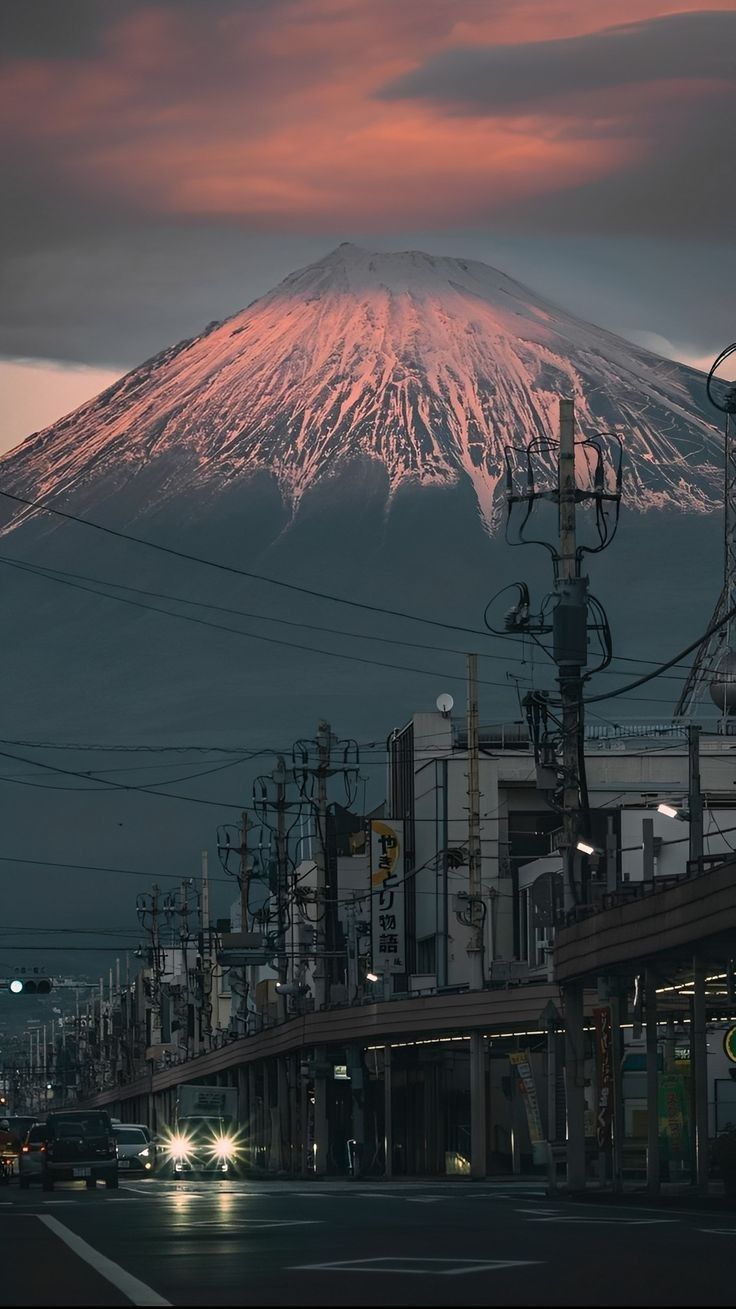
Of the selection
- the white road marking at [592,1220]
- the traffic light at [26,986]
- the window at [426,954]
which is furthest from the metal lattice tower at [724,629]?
the white road marking at [592,1220]

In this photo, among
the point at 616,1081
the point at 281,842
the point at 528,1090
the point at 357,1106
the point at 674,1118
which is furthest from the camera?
the point at 281,842

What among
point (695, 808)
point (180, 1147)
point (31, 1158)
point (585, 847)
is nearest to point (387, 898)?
point (180, 1147)

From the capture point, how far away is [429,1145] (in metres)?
75.8

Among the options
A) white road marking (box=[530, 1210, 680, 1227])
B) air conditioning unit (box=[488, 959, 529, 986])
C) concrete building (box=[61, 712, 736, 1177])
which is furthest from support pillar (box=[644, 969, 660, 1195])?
air conditioning unit (box=[488, 959, 529, 986])

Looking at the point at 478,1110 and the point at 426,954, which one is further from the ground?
the point at 426,954

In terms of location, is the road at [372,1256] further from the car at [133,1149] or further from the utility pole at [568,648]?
the car at [133,1149]

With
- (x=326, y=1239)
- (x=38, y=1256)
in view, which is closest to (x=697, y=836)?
(x=326, y=1239)

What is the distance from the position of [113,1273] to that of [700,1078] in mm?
19271

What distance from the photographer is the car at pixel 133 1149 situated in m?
62.8

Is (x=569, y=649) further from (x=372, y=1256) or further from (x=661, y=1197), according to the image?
(x=372, y=1256)

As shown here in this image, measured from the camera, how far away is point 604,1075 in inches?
1599

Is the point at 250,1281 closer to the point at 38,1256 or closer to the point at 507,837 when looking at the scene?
the point at 38,1256

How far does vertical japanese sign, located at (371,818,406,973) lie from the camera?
258 ft

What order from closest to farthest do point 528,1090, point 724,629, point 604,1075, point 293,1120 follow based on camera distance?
1. point 604,1075
2. point 528,1090
3. point 293,1120
4. point 724,629
